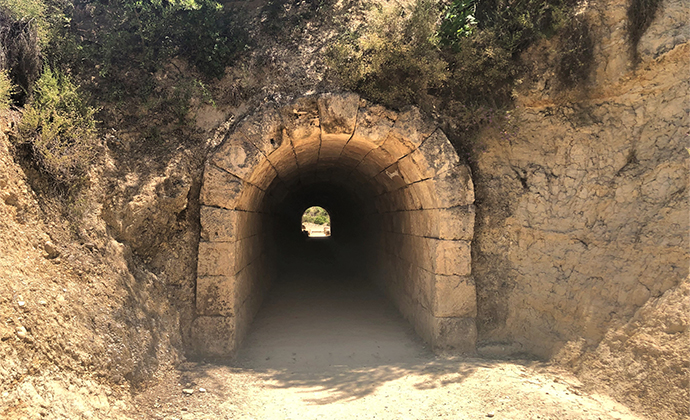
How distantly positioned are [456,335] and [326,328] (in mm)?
2086

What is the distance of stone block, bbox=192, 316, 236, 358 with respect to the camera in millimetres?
4676

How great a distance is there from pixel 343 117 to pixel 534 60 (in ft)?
8.92

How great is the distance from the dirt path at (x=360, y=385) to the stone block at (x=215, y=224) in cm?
149

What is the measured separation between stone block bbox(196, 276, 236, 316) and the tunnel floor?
0.68 m

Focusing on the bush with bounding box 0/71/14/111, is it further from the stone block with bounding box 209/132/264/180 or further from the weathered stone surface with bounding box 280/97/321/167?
the weathered stone surface with bounding box 280/97/321/167

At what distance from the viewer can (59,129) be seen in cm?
407

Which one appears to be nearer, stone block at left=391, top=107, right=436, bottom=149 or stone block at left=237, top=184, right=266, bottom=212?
stone block at left=237, top=184, right=266, bottom=212

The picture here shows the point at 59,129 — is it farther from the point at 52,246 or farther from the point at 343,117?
the point at 343,117

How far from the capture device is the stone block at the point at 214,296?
470 centimetres

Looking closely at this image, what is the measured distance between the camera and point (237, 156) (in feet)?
15.8

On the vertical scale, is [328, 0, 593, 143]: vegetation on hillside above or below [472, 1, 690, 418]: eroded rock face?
above

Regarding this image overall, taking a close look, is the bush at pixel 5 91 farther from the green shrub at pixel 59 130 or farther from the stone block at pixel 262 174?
the stone block at pixel 262 174

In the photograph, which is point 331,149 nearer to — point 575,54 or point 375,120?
point 375,120


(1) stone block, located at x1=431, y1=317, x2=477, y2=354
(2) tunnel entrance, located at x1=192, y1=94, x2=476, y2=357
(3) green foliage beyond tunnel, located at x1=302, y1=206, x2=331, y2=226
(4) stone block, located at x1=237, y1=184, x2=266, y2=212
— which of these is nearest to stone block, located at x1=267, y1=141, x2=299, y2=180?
(2) tunnel entrance, located at x1=192, y1=94, x2=476, y2=357
